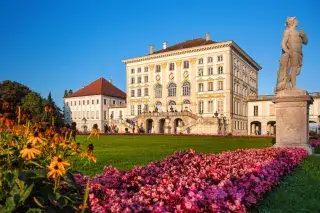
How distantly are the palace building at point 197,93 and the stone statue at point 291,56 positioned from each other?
3477 centimetres

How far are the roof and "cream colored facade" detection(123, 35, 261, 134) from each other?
10.7 m

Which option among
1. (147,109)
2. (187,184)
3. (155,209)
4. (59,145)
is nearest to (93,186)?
(59,145)

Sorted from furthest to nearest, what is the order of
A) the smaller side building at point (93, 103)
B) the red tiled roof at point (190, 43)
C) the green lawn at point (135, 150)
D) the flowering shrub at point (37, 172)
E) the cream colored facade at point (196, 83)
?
1. the smaller side building at point (93, 103)
2. the red tiled roof at point (190, 43)
3. the cream colored facade at point (196, 83)
4. the green lawn at point (135, 150)
5. the flowering shrub at point (37, 172)

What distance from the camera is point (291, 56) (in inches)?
482

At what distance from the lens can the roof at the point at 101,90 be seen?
242 feet

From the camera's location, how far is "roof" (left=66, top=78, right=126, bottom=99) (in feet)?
242

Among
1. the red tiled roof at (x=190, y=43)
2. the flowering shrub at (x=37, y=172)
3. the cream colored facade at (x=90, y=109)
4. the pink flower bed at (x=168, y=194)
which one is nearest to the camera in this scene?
the flowering shrub at (x=37, y=172)

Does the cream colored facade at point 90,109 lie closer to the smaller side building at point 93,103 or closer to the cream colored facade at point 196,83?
the smaller side building at point 93,103

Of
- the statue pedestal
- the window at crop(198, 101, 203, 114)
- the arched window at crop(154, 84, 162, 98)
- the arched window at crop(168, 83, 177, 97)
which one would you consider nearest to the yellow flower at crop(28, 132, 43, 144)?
the statue pedestal

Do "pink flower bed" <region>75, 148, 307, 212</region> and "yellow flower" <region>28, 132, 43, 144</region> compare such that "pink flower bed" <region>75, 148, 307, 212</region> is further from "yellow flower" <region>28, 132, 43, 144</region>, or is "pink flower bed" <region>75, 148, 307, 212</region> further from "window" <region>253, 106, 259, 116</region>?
"window" <region>253, 106, 259, 116</region>

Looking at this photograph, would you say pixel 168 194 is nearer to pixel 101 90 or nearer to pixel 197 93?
pixel 197 93

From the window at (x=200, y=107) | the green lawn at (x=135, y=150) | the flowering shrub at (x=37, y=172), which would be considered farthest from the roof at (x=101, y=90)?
the flowering shrub at (x=37, y=172)

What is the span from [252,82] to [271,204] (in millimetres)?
66002

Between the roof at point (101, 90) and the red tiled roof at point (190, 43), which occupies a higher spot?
the red tiled roof at point (190, 43)
